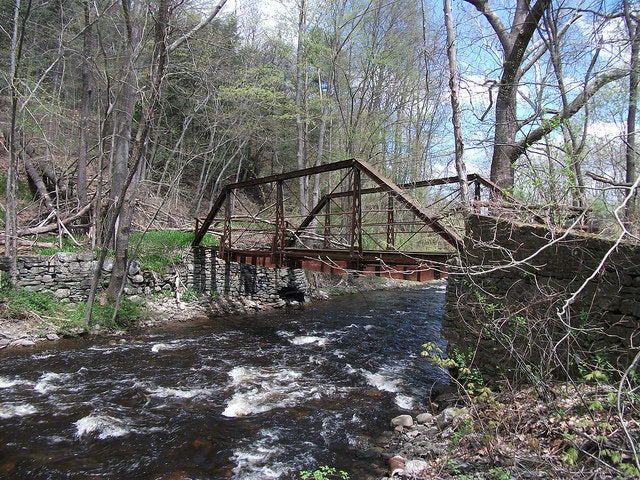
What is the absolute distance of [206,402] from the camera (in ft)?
19.7

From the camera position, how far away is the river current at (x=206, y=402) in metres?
4.40

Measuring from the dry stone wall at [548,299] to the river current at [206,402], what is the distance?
1.82 meters

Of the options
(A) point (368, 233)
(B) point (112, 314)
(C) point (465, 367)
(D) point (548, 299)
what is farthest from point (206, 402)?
(A) point (368, 233)

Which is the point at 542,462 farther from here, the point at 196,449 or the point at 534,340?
the point at 196,449

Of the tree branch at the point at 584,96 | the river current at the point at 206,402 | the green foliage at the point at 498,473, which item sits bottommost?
the river current at the point at 206,402

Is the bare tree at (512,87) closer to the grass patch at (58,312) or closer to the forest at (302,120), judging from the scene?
the forest at (302,120)

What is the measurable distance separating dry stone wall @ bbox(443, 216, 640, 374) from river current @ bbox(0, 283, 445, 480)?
182 cm

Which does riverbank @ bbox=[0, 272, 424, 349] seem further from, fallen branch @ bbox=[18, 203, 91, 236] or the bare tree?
the bare tree

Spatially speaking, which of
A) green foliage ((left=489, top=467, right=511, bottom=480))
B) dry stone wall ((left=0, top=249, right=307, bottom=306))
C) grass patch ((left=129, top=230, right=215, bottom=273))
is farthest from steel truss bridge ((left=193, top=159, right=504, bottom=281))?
green foliage ((left=489, top=467, right=511, bottom=480))

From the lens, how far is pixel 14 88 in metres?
8.77

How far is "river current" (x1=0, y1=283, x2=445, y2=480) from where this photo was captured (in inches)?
173

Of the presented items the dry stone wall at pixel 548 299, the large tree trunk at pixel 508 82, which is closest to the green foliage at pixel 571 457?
the dry stone wall at pixel 548 299

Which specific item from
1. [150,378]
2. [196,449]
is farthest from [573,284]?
[150,378]

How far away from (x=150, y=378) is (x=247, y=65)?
18005 mm
